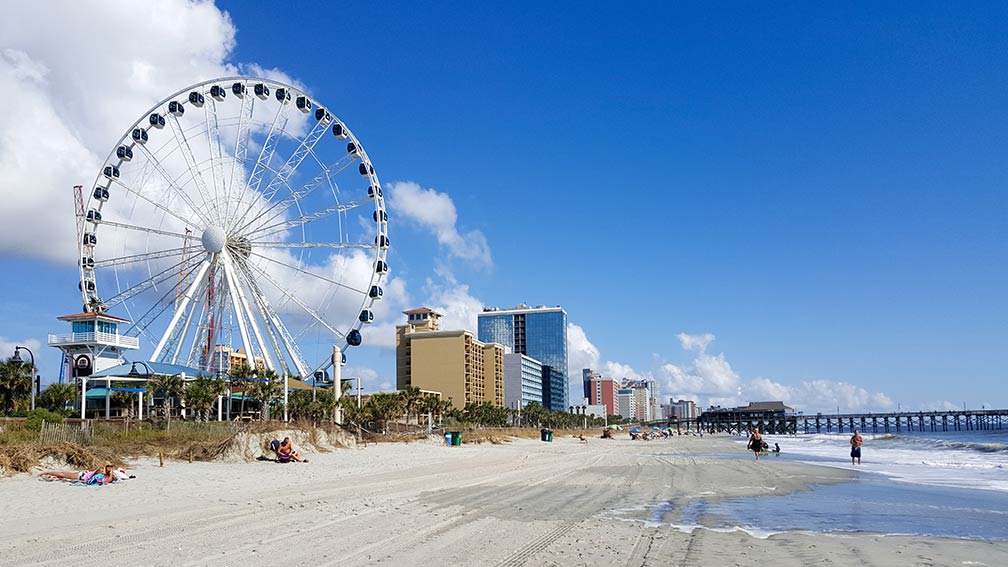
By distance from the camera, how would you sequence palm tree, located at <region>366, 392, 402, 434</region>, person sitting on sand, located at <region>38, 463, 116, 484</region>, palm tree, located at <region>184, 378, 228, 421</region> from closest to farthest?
person sitting on sand, located at <region>38, 463, 116, 484</region>
palm tree, located at <region>184, 378, 228, 421</region>
palm tree, located at <region>366, 392, 402, 434</region>

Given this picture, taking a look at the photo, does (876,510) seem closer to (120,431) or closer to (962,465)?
(962,465)

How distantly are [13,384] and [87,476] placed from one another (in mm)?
30790

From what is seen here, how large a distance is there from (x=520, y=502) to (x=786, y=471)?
17.4 m

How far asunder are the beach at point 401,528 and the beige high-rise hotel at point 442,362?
121 meters

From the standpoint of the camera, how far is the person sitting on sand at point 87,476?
58.6ft

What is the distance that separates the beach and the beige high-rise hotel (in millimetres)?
120599

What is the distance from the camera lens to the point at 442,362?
143 metres

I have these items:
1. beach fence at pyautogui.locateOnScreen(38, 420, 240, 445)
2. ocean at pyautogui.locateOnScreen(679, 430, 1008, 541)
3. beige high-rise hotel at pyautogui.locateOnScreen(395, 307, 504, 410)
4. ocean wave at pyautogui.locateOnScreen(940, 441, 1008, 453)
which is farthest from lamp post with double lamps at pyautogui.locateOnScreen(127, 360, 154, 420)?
beige high-rise hotel at pyautogui.locateOnScreen(395, 307, 504, 410)

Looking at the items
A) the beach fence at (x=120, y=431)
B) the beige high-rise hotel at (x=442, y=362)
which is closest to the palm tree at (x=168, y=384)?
the beach fence at (x=120, y=431)

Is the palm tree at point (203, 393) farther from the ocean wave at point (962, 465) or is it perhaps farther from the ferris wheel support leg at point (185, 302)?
the ocean wave at point (962, 465)

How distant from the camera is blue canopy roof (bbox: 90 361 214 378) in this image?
48281 millimetres

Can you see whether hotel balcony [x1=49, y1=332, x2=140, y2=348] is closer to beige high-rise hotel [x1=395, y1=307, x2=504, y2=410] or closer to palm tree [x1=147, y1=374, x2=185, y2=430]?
palm tree [x1=147, y1=374, x2=185, y2=430]

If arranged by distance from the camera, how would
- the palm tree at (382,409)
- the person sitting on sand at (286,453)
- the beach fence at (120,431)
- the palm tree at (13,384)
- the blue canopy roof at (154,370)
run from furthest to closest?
1. the palm tree at (382,409)
2. the blue canopy roof at (154,370)
3. the palm tree at (13,384)
4. the person sitting on sand at (286,453)
5. the beach fence at (120,431)

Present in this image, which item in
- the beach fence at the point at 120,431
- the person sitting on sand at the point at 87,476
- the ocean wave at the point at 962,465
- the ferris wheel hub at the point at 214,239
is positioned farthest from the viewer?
the ferris wheel hub at the point at 214,239
